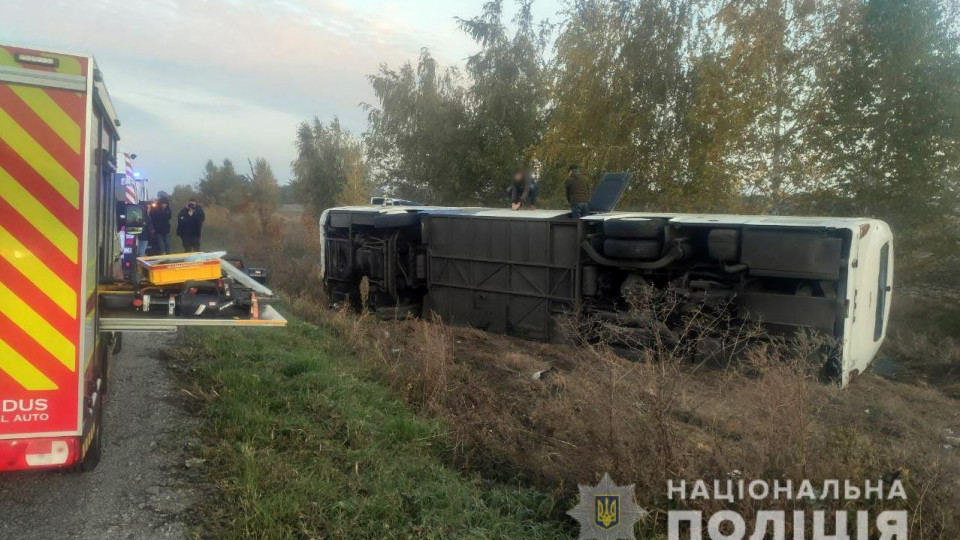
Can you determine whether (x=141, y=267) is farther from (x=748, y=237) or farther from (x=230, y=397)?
(x=748, y=237)

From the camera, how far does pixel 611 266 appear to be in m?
9.16

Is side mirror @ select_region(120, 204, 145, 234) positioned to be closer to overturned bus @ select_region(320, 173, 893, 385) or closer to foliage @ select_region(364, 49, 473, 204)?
overturned bus @ select_region(320, 173, 893, 385)

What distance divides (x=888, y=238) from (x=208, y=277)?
8025 millimetres

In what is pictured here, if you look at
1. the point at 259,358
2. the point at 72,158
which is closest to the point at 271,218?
the point at 259,358

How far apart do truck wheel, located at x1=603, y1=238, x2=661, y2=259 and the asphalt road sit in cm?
557

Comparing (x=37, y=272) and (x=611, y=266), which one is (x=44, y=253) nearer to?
(x=37, y=272)

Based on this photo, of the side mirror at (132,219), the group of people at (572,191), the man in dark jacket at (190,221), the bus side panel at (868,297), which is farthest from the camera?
the man in dark jacket at (190,221)

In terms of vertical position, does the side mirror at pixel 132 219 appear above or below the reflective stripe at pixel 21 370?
above

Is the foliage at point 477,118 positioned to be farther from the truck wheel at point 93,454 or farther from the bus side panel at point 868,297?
the truck wheel at point 93,454

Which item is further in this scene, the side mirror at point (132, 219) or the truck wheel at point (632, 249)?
the truck wheel at point (632, 249)

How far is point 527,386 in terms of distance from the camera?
674 cm

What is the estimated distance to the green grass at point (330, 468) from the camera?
375cm

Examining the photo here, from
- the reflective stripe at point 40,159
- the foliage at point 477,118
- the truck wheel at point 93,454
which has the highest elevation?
the foliage at point 477,118

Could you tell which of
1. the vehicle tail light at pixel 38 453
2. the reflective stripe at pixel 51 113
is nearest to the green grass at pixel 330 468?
the vehicle tail light at pixel 38 453
